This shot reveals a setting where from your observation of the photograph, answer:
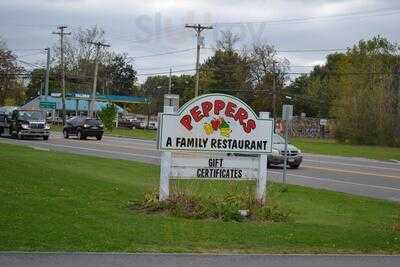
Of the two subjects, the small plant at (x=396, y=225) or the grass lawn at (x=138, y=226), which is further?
the small plant at (x=396, y=225)

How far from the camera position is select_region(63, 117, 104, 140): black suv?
4706cm

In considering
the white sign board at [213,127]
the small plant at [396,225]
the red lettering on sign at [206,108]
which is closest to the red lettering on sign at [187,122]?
the white sign board at [213,127]

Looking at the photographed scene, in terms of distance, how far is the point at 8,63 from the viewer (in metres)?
90.6

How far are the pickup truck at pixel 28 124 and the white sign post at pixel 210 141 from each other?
31294mm

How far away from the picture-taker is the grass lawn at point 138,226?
917cm

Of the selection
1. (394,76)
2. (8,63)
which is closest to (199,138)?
(394,76)

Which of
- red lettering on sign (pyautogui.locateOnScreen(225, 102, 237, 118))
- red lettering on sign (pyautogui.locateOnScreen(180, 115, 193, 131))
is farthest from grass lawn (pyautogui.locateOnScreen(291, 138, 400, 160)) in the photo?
red lettering on sign (pyautogui.locateOnScreen(180, 115, 193, 131))

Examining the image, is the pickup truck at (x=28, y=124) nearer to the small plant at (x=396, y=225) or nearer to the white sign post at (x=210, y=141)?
the white sign post at (x=210, y=141)

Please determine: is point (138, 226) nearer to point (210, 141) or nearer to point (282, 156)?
point (210, 141)

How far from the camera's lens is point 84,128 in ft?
154

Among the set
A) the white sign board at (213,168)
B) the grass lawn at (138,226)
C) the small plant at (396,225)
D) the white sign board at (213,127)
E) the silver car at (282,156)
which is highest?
the white sign board at (213,127)

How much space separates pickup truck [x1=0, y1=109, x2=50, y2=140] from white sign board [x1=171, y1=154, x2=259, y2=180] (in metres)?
31.4

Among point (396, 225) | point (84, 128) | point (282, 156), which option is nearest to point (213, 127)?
point (396, 225)

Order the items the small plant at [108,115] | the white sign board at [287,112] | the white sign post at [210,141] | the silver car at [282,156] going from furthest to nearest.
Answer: the small plant at [108,115]
the silver car at [282,156]
the white sign board at [287,112]
the white sign post at [210,141]
